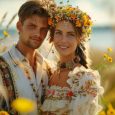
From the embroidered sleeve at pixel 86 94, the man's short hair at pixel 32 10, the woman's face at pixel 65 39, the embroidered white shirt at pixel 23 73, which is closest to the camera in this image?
the embroidered sleeve at pixel 86 94

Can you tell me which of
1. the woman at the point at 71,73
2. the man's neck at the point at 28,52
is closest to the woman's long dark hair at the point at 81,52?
the woman at the point at 71,73

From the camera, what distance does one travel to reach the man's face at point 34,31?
3582 mm

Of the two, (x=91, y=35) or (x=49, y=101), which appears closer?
(x=49, y=101)

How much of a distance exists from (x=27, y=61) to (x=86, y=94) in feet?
3.10

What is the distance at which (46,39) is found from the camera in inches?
146

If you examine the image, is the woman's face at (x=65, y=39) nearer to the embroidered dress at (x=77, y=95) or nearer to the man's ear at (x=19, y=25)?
the embroidered dress at (x=77, y=95)

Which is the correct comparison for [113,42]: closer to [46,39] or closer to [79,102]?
[46,39]

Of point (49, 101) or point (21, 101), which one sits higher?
point (21, 101)

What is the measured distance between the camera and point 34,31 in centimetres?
358

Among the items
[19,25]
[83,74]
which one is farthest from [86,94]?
[19,25]

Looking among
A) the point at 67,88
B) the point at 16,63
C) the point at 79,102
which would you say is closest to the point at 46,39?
the point at 16,63

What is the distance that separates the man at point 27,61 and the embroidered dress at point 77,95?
0.26m

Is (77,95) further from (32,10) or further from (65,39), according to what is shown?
(32,10)

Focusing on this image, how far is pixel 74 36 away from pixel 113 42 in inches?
28.3
